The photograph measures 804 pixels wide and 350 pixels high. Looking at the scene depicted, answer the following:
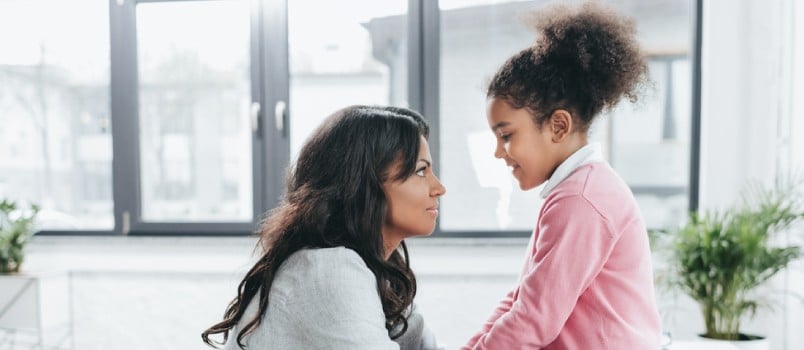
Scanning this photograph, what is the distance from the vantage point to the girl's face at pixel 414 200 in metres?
1.27

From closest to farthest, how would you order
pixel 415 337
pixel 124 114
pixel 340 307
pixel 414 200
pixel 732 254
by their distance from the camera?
pixel 340 307
pixel 414 200
pixel 415 337
pixel 732 254
pixel 124 114

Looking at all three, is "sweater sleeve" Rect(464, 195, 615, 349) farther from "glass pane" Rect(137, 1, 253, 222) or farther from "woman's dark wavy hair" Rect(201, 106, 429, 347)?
"glass pane" Rect(137, 1, 253, 222)

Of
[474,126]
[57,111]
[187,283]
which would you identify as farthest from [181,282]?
[474,126]

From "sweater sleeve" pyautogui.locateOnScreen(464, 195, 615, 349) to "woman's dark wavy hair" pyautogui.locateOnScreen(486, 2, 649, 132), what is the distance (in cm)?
24

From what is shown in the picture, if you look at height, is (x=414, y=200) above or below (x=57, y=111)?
below

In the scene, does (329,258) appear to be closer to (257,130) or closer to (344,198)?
(344,198)

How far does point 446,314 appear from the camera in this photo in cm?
325

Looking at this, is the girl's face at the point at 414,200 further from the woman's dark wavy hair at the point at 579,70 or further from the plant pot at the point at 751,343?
the plant pot at the point at 751,343

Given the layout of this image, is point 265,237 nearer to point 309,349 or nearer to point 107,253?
point 309,349

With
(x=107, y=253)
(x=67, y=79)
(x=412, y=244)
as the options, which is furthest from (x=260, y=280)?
(x=67, y=79)

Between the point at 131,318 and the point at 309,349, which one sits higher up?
the point at 309,349

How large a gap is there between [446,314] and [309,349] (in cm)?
223

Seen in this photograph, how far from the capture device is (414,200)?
1.30 metres

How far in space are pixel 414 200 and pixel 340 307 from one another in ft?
1.01
